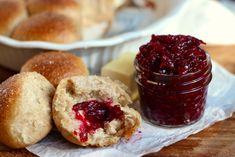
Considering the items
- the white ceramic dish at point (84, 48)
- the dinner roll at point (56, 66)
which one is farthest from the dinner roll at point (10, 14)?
the dinner roll at point (56, 66)

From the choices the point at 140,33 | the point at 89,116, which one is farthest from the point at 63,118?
the point at 140,33

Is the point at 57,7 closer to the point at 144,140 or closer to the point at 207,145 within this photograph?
the point at 144,140

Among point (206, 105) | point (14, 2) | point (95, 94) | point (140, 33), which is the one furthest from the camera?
point (14, 2)

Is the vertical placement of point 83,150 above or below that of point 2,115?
below

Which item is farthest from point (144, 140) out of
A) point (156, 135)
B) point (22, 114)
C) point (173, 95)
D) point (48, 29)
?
point (48, 29)

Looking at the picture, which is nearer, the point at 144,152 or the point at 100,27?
the point at 144,152

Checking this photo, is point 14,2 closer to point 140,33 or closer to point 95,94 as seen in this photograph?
point 140,33

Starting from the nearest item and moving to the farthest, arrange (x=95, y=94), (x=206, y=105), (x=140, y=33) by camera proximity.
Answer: (x=95, y=94)
(x=206, y=105)
(x=140, y=33)
